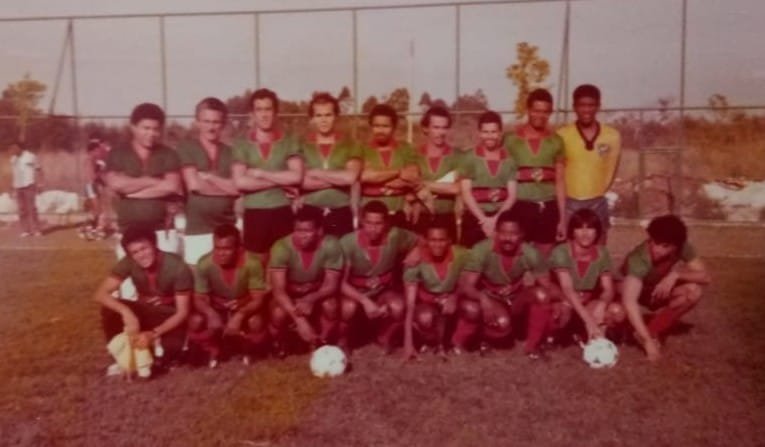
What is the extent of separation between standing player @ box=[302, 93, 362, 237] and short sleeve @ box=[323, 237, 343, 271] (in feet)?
0.43

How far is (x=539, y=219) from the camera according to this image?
2.74 m

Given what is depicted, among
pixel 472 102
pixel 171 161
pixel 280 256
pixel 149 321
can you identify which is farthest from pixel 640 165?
pixel 149 321

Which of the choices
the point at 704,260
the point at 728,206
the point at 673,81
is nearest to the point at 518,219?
the point at 704,260

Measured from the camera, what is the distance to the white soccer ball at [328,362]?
2275mm

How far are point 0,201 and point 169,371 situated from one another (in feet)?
14.2

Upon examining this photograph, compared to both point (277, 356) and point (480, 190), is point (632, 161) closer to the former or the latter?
point (480, 190)

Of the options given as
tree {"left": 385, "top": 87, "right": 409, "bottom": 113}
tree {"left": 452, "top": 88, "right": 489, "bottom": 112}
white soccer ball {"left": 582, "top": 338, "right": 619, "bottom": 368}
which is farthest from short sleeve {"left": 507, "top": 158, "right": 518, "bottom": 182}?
tree {"left": 452, "top": 88, "right": 489, "bottom": 112}

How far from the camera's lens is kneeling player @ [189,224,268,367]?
2352 millimetres

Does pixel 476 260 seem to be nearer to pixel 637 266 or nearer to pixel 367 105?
pixel 637 266

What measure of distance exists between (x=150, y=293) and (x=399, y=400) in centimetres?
82

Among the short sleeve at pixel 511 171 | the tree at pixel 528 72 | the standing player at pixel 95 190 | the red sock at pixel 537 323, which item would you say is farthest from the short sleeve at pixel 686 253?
the standing player at pixel 95 190

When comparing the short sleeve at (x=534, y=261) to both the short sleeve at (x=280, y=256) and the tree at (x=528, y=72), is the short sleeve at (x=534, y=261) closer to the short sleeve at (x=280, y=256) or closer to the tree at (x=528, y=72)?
→ the short sleeve at (x=280, y=256)

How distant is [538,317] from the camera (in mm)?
2482

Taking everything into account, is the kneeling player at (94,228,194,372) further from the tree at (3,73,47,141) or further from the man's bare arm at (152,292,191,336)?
the tree at (3,73,47,141)
